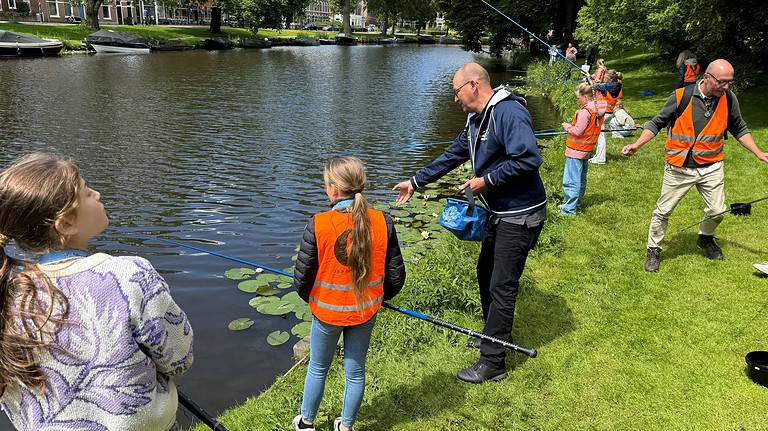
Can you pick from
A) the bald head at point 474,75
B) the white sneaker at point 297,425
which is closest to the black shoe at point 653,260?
the bald head at point 474,75

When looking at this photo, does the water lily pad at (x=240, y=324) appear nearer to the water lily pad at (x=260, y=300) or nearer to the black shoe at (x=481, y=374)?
the water lily pad at (x=260, y=300)

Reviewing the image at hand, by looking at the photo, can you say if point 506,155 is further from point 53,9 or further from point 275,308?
point 53,9

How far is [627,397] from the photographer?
4.46 m

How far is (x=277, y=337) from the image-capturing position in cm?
642

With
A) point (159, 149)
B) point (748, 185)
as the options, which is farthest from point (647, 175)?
point (159, 149)

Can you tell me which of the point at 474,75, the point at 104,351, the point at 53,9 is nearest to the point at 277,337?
the point at 474,75

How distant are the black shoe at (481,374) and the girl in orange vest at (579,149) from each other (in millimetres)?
4973

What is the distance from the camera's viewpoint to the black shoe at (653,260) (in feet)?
21.9

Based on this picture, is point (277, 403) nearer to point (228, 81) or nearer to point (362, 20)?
point (228, 81)

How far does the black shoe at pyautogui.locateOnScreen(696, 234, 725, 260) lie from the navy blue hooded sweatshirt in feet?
12.7

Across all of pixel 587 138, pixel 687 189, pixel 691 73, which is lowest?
pixel 687 189

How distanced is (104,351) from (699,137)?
642 centimetres

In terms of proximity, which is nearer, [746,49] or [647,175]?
[647,175]

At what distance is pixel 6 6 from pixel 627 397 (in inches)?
2807
